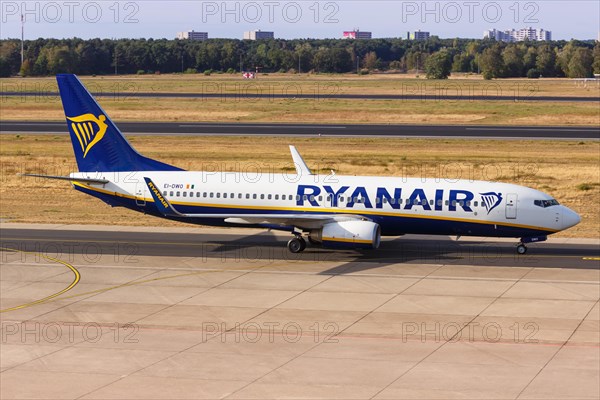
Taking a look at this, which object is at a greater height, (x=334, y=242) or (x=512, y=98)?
(x=512, y=98)

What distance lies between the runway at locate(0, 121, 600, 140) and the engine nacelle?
169 feet

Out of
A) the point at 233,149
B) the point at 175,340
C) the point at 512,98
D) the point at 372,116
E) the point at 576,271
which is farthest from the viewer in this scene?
the point at 512,98

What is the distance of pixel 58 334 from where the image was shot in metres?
34.1

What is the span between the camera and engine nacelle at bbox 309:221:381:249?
45.3 metres

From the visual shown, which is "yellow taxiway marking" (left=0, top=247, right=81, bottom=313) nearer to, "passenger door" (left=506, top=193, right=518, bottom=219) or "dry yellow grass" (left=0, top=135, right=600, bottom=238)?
"dry yellow grass" (left=0, top=135, right=600, bottom=238)

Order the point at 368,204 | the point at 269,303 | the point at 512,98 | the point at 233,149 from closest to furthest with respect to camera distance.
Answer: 1. the point at 269,303
2. the point at 368,204
3. the point at 233,149
4. the point at 512,98

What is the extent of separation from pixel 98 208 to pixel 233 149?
25.3m

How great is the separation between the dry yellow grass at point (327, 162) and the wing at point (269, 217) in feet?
34.7

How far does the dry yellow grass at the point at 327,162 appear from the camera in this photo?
64250 millimetres

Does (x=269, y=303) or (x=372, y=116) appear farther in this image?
(x=372, y=116)

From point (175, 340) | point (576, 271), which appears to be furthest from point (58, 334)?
point (576, 271)

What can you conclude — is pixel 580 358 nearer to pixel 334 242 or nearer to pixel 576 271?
pixel 576 271

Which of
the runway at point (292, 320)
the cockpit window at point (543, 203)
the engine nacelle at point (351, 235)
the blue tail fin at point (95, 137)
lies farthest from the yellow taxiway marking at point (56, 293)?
the cockpit window at point (543, 203)

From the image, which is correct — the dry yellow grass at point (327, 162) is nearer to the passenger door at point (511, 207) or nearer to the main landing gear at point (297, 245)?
the passenger door at point (511, 207)
